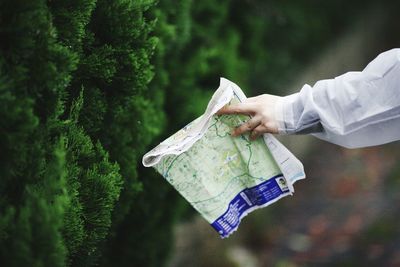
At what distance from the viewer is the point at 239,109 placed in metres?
2.51

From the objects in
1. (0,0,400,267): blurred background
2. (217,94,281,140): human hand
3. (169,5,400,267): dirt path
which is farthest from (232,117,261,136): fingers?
(169,5,400,267): dirt path

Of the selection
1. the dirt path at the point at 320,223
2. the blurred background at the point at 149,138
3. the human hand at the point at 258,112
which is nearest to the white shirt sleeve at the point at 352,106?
the human hand at the point at 258,112

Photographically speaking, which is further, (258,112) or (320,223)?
(320,223)

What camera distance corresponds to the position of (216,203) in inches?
100

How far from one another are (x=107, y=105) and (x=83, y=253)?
647 mm

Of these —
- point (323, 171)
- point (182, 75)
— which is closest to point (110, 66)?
point (182, 75)

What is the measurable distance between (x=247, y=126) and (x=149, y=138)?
791 millimetres

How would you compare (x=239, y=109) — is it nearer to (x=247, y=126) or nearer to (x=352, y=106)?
(x=247, y=126)

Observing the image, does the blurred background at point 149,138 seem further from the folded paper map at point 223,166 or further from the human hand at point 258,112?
the human hand at point 258,112

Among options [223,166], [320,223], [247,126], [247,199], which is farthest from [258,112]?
[320,223]

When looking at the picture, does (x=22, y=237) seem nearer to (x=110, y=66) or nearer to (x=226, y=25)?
(x=110, y=66)

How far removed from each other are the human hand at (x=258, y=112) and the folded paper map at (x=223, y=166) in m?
0.04

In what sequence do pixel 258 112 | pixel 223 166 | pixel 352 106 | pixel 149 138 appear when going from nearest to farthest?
pixel 352 106 < pixel 258 112 < pixel 223 166 < pixel 149 138

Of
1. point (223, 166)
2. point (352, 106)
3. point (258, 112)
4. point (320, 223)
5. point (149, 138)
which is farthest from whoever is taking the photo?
point (320, 223)
